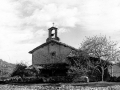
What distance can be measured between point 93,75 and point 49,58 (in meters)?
9.93

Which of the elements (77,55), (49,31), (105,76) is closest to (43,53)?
(49,31)

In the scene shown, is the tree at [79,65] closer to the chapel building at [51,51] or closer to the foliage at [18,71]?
the chapel building at [51,51]

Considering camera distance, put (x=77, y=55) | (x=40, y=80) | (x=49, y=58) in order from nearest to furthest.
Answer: (x=40, y=80) → (x=77, y=55) → (x=49, y=58)

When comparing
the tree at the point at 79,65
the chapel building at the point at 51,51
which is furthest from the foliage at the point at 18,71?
the tree at the point at 79,65

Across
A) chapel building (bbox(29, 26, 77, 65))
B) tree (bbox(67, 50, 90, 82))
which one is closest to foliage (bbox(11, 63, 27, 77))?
chapel building (bbox(29, 26, 77, 65))

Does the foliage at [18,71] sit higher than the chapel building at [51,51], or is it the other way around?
the chapel building at [51,51]

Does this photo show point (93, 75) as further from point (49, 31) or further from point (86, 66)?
point (49, 31)

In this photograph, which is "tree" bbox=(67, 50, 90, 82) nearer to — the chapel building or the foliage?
the chapel building

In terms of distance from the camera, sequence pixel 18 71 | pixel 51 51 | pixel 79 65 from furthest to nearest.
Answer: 1. pixel 51 51
2. pixel 18 71
3. pixel 79 65

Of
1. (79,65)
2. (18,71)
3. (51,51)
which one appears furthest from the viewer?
(51,51)

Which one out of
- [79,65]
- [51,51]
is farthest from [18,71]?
[79,65]

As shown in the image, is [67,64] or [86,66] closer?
[86,66]

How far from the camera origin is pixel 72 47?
42594 mm

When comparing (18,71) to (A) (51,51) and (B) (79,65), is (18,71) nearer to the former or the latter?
(A) (51,51)
